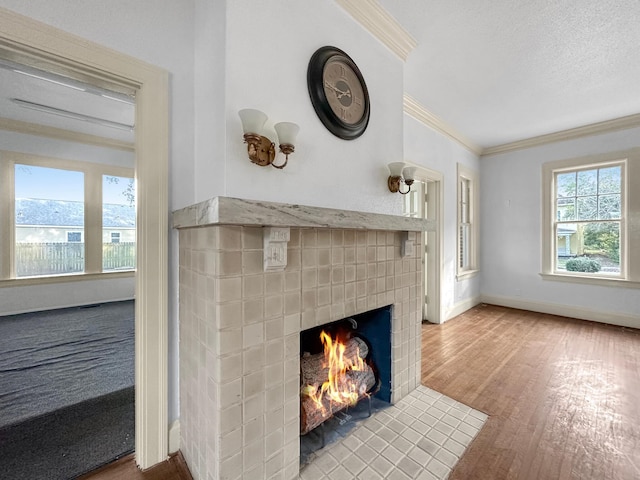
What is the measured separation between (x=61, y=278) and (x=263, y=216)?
15.1 ft

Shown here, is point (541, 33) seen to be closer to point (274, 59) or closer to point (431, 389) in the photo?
point (274, 59)

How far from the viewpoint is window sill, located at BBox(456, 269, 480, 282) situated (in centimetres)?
401

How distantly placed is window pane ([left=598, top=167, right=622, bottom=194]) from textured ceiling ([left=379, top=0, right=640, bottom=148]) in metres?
0.71

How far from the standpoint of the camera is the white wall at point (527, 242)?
3533 millimetres

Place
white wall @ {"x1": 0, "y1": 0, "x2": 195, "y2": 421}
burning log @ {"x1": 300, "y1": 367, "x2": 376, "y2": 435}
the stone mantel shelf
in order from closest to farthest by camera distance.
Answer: the stone mantel shelf, white wall @ {"x1": 0, "y1": 0, "x2": 195, "y2": 421}, burning log @ {"x1": 300, "y1": 367, "x2": 376, "y2": 435}

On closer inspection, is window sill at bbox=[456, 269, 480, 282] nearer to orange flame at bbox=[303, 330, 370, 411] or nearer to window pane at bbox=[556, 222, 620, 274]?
window pane at bbox=[556, 222, 620, 274]

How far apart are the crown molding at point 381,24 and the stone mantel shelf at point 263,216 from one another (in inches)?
53.0

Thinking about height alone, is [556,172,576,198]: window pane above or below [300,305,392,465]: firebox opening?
above

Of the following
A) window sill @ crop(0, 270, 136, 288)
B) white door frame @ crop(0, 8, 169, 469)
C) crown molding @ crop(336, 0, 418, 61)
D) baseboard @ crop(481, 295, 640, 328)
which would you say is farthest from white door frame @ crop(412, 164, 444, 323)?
window sill @ crop(0, 270, 136, 288)

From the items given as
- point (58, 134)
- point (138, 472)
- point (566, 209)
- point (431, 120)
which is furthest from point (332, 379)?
point (58, 134)

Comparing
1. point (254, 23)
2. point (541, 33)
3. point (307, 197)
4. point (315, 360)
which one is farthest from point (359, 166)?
point (541, 33)

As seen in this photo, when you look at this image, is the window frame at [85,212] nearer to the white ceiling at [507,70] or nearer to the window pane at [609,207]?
the white ceiling at [507,70]

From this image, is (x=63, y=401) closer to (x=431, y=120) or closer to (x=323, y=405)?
(x=323, y=405)

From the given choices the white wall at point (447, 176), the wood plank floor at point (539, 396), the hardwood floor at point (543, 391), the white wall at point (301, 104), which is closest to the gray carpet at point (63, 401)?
the wood plank floor at point (539, 396)
